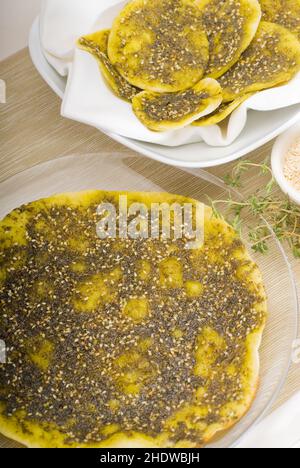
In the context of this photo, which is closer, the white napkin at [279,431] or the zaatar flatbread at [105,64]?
the white napkin at [279,431]

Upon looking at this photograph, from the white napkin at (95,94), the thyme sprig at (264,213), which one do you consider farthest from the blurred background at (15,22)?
the thyme sprig at (264,213)

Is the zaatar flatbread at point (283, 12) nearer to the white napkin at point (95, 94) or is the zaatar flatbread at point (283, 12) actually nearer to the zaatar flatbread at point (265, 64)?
the zaatar flatbread at point (265, 64)

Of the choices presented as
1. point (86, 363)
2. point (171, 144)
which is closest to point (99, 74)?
point (171, 144)

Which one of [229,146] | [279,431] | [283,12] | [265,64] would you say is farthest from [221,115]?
[279,431]

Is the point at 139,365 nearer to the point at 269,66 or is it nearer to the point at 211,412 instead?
the point at 211,412

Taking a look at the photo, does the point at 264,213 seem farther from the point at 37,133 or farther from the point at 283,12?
the point at 37,133

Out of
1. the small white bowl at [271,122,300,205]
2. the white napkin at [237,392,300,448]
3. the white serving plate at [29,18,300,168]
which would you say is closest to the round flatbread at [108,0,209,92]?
the white serving plate at [29,18,300,168]
